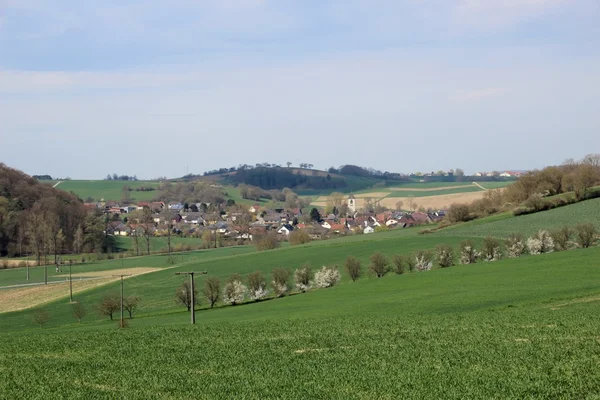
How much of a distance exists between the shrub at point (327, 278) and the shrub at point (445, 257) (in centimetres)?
993

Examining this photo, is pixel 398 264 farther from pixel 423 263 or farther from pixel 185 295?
pixel 185 295

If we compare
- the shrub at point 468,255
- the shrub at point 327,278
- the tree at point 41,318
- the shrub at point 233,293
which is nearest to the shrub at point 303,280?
the shrub at point 327,278

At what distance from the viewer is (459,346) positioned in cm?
2308

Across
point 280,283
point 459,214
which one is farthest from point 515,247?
point 459,214

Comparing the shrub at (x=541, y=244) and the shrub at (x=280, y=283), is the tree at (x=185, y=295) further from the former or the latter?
the shrub at (x=541, y=244)

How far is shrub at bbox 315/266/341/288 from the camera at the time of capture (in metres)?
68.5

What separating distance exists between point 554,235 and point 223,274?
33.9m

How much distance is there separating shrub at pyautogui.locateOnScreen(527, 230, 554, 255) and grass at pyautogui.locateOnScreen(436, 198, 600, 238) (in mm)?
5832

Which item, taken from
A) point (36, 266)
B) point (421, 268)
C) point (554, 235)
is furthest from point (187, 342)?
point (36, 266)

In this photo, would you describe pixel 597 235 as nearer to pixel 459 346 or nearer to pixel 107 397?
pixel 459 346

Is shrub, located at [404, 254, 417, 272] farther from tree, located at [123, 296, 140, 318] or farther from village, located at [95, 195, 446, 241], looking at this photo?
village, located at [95, 195, 446, 241]

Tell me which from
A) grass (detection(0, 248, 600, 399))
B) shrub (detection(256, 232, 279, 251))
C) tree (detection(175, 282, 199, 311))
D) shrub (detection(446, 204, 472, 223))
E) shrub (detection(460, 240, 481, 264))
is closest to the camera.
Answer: grass (detection(0, 248, 600, 399))

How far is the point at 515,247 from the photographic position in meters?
70.6

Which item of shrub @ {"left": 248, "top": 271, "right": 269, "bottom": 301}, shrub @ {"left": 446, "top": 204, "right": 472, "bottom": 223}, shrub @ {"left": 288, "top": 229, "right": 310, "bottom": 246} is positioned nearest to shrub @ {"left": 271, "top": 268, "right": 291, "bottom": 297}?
shrub @ {"left": 248, "top": 271, "right": 269, "bottom": 301}
